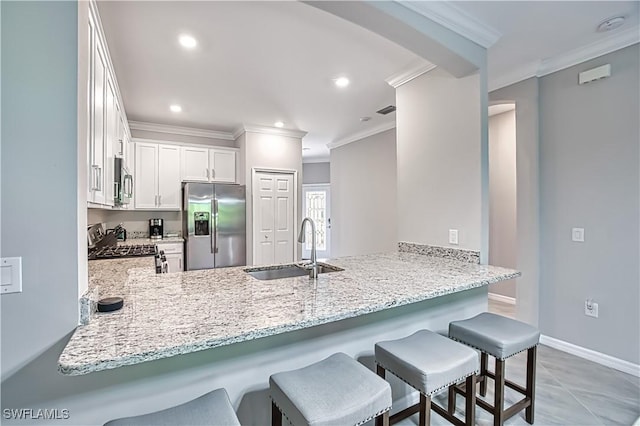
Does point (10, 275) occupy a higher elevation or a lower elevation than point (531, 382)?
higher

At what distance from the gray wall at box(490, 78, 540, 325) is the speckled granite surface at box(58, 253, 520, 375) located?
1.33m

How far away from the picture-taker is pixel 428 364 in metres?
1.41

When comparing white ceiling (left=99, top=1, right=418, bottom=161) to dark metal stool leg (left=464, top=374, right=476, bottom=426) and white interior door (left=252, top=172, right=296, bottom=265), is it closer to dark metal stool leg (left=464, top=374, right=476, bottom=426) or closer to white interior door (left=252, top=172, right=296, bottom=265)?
white interior door (left=252, top=172, right=296, bottom=265)

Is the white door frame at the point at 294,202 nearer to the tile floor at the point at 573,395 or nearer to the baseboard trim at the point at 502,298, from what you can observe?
the baseboard trim at the point at 502,298

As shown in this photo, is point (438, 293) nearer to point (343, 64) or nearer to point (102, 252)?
point (343, 64)

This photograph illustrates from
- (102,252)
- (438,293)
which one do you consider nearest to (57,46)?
(438,293)

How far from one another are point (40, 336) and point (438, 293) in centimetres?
163

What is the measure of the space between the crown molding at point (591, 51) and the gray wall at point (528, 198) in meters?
0.16

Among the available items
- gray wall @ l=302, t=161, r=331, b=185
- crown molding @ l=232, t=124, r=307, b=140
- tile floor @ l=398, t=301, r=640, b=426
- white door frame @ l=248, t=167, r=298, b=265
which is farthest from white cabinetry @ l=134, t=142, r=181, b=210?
tile floor @ l=398, t=301, r=640, b=426

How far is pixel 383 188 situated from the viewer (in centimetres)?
513

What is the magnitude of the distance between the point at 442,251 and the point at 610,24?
209cm

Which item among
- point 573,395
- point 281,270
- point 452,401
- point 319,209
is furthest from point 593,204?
point 319,209

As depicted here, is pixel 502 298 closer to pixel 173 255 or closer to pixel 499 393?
pixel 499 393

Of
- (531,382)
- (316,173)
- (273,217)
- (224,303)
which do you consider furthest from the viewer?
(316,173)
